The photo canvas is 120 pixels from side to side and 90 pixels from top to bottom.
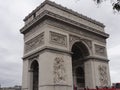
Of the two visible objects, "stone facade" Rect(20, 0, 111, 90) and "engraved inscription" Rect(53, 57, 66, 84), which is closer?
"engraved inscription" Rect(53, 57, 66, 84)

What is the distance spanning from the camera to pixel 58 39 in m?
18.3

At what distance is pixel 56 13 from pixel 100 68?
26.1 ft

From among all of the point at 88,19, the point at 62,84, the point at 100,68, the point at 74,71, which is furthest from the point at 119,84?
the point at 88,19

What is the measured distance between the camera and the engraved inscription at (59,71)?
16.8 meters

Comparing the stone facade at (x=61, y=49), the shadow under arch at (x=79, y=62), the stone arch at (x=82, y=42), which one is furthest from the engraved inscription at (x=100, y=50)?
the shadow under arch at (x=79, y=62)

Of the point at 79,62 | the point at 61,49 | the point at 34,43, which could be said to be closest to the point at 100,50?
the point at 79,62

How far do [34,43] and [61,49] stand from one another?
301cm

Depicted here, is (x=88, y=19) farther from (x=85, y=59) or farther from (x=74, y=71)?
(x=74, y=71)

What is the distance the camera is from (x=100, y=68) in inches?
844

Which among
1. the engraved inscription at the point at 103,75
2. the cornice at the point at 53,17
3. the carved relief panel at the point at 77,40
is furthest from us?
the engraved inscription at the point at 103,75

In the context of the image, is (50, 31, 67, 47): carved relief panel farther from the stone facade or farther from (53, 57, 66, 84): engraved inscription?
(53, 57, 66, 84): engraved inscription

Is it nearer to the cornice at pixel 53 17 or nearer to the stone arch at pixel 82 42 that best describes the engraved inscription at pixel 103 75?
the stone arch at pixel 82 42

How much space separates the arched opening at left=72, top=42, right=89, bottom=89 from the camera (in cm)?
2130

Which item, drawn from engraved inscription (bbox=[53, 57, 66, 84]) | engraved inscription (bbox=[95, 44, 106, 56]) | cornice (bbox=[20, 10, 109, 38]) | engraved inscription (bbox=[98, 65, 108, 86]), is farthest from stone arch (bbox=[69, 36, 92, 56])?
engraved inscription (bbox=[53, 57, 66, 84])
